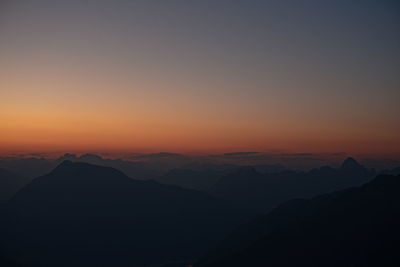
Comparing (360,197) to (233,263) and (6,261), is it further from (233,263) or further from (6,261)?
(6,261)

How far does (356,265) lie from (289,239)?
33.2 meters

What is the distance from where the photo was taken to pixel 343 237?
453ft

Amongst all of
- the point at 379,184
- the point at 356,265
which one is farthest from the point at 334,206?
the point at 356,265

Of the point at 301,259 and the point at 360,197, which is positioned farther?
the point at 360,197

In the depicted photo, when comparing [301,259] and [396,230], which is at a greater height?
[396,230]

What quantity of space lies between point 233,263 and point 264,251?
14.3 meters

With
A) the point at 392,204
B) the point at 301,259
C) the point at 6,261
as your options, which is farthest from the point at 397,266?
the point at 6,261

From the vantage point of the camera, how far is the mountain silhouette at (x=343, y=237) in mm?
126250

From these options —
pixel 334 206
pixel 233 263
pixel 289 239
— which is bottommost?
pixel 233 263

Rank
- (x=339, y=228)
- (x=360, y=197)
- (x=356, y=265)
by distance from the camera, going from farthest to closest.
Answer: (x=360, y=197)
(x=339, y=228)
(x=356, y=265)

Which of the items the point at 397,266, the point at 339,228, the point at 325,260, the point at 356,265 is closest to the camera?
the point at 397,266

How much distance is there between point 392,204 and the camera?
149 meters

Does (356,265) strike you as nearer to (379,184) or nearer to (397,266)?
(397,266)

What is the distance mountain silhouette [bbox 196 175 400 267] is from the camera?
4970 inches
